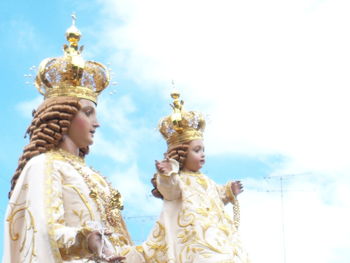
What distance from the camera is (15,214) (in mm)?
4969

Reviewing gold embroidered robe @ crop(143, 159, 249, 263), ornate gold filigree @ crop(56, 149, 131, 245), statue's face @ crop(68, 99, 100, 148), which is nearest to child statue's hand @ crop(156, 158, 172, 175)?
gold embroidered robe @ crop(143, 159, 249, 263)

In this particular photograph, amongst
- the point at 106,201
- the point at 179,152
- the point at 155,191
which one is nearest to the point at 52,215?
the point at 106,201

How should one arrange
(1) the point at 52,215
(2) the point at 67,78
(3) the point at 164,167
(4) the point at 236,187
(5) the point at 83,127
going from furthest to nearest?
(4) the point at 236,187 → (3) the point at 164,167 → (2) the point at 67,78 → (5) the point at 83,127 → (1) the point at 52,215

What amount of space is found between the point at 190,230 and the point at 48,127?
1.84m

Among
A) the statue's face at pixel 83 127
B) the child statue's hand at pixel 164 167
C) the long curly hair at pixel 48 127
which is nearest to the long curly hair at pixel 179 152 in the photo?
the child statue's hand at pixel 164 167

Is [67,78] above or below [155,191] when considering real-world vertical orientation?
above

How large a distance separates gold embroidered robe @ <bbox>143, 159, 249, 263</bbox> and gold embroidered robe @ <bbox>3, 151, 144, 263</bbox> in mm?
969

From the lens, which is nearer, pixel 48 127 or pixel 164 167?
pixel 48 127

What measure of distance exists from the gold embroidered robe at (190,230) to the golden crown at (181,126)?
0.71 meters

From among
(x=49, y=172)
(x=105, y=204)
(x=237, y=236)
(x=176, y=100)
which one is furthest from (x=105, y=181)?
(x=176, y=100)

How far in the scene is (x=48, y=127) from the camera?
5477 mm

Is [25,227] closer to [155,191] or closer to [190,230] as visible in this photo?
[190,230]

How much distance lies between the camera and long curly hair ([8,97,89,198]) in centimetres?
544

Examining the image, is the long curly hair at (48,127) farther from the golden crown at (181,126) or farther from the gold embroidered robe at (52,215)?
the golden crown at (181,126)
